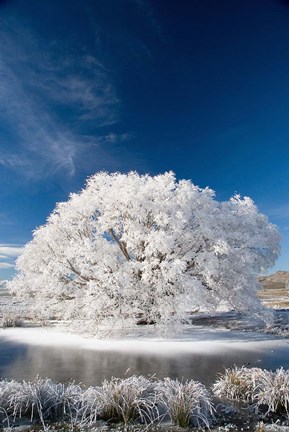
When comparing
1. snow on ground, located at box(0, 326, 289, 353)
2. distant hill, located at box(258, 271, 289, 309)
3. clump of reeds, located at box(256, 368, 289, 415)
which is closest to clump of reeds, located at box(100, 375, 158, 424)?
clump of reeds, located at box(256, 368, 289, 415)

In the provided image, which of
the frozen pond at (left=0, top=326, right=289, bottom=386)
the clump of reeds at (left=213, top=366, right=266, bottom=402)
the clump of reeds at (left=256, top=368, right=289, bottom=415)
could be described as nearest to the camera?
the clump of reeds at (left=256, top=368, right=289, bottom=415)

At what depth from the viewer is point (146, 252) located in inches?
718

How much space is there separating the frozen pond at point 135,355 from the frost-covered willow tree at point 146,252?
1.60 meters

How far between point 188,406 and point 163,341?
35.0 feet

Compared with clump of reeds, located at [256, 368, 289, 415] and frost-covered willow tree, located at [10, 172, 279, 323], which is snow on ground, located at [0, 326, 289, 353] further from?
clump of reeds, located at [256, 368, 289, 415]

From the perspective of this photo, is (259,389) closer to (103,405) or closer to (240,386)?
(240,386)

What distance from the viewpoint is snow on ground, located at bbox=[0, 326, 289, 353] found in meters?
15.5

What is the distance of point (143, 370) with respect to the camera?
1129cm

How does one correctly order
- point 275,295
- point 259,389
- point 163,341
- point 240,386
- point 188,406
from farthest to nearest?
point 275,295 < point 163,341 < point 240,386 < point 259,389 < point 188,406

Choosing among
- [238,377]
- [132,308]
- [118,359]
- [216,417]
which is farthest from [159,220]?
[216,417]

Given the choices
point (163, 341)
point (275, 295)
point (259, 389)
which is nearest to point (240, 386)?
point (259, 389)

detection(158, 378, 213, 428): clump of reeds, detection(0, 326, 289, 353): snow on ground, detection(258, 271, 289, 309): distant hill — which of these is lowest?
detection(158, 378, 213, 428): clump of reeds

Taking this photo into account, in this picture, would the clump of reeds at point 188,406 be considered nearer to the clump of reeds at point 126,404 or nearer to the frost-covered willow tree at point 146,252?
the clump of reeds at point 126,404

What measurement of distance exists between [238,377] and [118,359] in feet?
18.7
